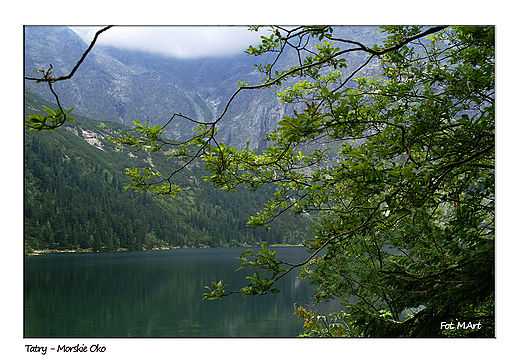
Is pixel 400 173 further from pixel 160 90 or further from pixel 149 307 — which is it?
pixel 160 90

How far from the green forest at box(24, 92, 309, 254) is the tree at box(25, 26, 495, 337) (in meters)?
45.2

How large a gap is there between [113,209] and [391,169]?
78.2 metres

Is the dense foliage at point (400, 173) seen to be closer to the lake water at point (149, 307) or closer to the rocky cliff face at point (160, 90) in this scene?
the lake water at point (149, 307)

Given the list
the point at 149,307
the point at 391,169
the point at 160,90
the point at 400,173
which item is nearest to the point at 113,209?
the point at 149,307

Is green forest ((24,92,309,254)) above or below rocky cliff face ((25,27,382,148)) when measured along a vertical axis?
below

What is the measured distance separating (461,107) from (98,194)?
3201 inches

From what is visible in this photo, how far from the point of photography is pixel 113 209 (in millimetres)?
72750

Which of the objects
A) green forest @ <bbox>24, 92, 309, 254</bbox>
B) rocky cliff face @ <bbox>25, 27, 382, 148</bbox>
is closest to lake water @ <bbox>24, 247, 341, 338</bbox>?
green forest @ <bbox>24, 92, 309, 254</bbox>

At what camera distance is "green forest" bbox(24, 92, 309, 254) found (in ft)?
176

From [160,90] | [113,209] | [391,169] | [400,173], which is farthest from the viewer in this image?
[160,90]

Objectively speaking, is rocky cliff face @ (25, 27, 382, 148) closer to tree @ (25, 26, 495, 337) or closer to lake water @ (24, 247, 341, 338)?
lake water @ (24, 247, 341, 338)

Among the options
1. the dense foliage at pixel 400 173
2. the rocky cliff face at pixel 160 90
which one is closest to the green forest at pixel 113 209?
the rocky cliff face at pixel 160 90
